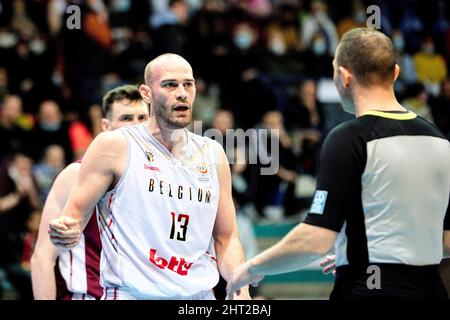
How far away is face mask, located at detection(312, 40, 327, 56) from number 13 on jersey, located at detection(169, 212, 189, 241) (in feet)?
38.7

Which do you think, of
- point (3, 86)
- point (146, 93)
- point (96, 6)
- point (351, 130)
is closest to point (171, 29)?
point (96, 6)

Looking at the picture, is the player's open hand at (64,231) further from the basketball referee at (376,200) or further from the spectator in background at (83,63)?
the spectator in background at (83,63)

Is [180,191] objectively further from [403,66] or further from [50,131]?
[403,66]

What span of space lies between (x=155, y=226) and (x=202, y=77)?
10.2 m

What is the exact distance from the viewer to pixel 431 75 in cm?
1798

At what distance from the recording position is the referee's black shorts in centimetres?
458

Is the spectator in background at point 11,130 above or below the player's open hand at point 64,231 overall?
above

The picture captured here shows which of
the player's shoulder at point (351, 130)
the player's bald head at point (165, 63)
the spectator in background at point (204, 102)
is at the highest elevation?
the player's bald head at point (165, 63)

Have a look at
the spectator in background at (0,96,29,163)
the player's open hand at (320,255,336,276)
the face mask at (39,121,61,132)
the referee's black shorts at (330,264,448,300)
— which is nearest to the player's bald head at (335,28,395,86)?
the referee's black shorts at (330,264,448,300)

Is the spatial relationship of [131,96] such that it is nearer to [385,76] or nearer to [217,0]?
[385,76]

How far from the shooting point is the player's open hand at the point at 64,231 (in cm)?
561

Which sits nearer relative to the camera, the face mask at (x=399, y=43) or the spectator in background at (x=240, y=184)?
the spectator in background at (x=240, y=184)

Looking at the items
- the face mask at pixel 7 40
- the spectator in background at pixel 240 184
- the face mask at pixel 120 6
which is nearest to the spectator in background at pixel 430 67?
the spectator in background at pixel 240 184
